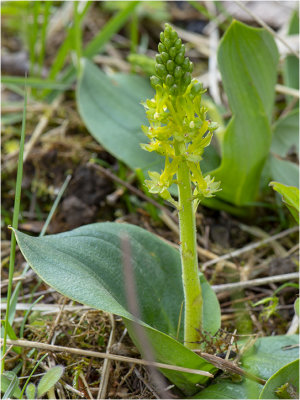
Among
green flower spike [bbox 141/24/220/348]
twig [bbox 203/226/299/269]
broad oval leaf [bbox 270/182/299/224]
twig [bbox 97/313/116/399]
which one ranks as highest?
green flower spike [bbox 141/24/220/348]

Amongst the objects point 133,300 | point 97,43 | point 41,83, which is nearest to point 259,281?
point 133,300

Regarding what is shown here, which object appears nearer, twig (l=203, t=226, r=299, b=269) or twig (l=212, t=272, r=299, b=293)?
twig (l=212, t=272, r=299, b=293)

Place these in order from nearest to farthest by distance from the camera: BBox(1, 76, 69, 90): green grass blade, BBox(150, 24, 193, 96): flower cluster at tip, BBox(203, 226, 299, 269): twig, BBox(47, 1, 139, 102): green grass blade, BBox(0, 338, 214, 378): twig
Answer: BBox(150, 24, 193, 96): flower cluster at tip
BBox(0, 338, 214, 378): twig
BBox(203, 226, 299, 269): twig
BBox(1, 76, 69, 90): green grass blade
BBox(47, 1, 139, 102): green grass blade

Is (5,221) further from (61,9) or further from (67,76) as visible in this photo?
(61,9)

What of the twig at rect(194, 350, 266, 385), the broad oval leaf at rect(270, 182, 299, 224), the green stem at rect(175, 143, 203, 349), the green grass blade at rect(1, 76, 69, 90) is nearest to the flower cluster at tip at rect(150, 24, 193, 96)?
the green stem at rect(175, 143, 203, 349)

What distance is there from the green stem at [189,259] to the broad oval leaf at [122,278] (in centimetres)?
8

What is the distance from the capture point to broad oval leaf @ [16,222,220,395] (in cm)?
152

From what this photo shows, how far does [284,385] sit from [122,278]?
2.14ft

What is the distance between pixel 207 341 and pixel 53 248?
2.08 feet

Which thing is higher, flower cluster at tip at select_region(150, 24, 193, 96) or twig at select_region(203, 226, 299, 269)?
flower cluster at tip at select_region(150, 24, 193, 96)

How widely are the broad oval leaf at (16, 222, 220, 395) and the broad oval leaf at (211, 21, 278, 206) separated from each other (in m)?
0.76

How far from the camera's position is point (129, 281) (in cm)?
182

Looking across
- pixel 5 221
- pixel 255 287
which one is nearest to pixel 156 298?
pixel 255 287

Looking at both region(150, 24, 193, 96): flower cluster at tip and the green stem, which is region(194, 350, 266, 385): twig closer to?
the green stem
